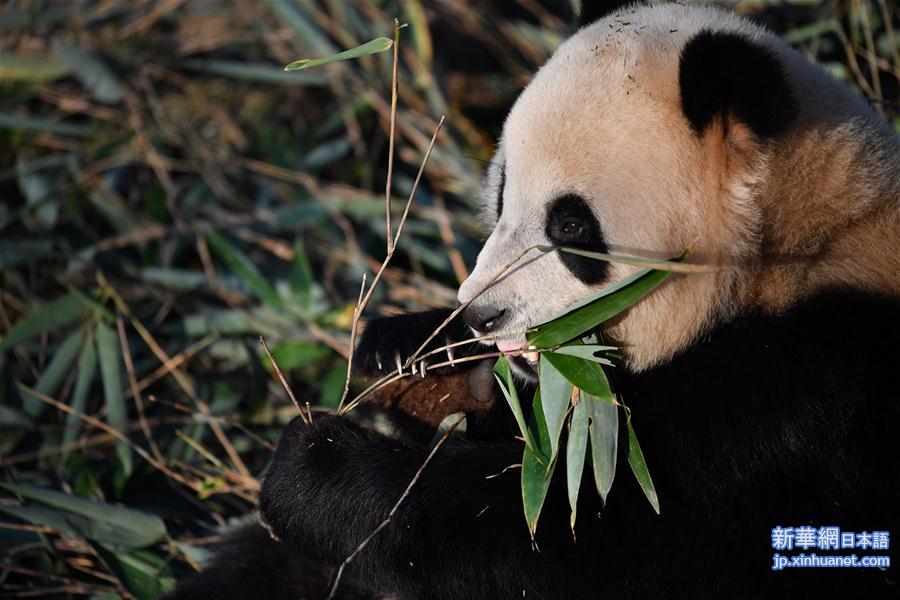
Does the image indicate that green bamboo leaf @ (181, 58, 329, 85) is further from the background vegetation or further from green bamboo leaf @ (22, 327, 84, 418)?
green bamboo leaf @ (22, 327, 84, 418)

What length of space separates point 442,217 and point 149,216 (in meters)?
1.41

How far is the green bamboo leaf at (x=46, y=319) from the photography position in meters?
3.80

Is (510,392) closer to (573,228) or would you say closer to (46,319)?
(573,228)

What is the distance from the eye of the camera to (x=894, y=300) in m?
2.09

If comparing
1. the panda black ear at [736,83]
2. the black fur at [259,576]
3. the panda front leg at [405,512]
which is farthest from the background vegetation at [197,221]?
the panda black ear at [736,83]

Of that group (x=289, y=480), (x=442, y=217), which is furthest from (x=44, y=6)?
(x=289, y=480)

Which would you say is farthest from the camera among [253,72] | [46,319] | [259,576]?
[253,72]

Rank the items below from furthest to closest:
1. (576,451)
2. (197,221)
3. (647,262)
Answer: (197,221) → (576,451) → (647,262)

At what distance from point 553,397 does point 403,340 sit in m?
0.64

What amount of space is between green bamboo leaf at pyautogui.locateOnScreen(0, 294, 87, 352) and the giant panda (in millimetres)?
2024

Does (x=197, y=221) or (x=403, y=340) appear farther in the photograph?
(x=197, y=221)

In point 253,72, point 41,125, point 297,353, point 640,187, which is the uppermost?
point 253,72

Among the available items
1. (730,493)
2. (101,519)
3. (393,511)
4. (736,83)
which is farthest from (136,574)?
(736,83)

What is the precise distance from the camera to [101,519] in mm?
3258
